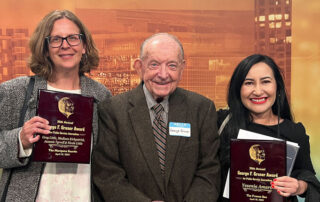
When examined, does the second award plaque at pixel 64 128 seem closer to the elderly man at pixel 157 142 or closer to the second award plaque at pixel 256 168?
the elderly man at pixel 157 142

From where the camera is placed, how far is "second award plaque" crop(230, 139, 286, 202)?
7.49 ft

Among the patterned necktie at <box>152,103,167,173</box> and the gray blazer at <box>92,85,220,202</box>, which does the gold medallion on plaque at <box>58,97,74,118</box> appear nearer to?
the gray blazer at <box>92,85,220,202</box>

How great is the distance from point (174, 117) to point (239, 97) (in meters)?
0.60

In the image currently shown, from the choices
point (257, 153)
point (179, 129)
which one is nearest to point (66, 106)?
point (179, 129)

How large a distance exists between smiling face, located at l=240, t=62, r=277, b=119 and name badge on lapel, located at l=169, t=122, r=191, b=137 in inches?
21.3

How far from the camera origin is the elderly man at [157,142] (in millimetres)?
2430

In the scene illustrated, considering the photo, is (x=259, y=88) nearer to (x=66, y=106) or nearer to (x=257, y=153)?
(x=257, y=153)

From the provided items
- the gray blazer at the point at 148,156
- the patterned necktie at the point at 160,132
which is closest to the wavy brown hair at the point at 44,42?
the gray blazer at the point at 148,156

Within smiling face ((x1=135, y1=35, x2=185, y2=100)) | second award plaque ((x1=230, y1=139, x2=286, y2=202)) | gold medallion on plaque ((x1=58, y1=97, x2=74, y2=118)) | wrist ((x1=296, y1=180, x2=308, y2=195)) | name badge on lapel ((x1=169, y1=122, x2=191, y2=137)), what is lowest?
wrist ((x1=296, y1=180, x2=308, y2=195))

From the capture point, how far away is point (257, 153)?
2312mm

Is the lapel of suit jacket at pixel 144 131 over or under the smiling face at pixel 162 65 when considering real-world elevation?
under

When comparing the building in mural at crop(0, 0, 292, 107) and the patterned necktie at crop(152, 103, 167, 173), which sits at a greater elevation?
the building in mural at crop(0, 0, 292, 107)

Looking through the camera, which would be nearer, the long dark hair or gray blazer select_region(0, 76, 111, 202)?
gray blazer select_region(0, 76, 111, 202)

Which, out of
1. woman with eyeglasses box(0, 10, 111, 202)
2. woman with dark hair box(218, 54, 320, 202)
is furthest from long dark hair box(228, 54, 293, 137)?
woman with eyeglasses box(0, 10, 111, 202)
